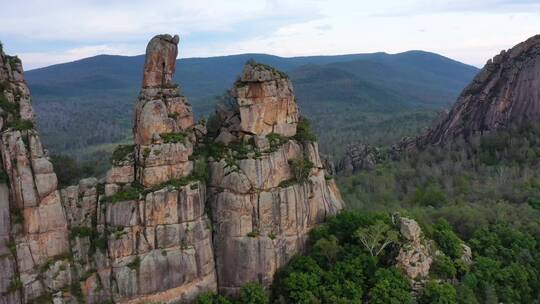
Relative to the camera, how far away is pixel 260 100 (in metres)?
41.1

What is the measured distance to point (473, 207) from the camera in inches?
2199

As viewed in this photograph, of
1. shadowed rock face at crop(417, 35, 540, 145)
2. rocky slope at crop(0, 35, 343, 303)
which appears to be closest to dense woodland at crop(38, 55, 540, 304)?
rocky slope at crop(0, 35, 343, 303)

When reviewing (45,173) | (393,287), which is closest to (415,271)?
(393,287)

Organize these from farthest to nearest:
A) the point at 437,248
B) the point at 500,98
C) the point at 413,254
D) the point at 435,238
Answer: the point at 500,98, the point at 435,238, the point at 437,248, the point at 413,254

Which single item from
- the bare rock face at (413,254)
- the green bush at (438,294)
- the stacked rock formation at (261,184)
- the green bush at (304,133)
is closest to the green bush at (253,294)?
the stacked rock formation at (261,184)

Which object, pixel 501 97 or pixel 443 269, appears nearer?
pixel 443 269

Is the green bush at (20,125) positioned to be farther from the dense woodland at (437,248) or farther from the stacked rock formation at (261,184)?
the dense woodland at (437,248)

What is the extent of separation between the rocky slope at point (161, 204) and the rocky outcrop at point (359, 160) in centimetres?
4660

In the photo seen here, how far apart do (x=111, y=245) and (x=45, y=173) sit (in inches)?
267

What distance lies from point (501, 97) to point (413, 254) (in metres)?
58.8

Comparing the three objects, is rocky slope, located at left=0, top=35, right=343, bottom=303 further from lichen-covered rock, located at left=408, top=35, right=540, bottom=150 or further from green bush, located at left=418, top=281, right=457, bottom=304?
lichen-covered rock, located at left=408, top=35, right=540, bottom=150

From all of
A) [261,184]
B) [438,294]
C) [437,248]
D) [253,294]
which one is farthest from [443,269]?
[261,184]

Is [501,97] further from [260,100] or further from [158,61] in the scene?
[158,61]

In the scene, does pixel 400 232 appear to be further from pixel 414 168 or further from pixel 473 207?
pixel 414 168
